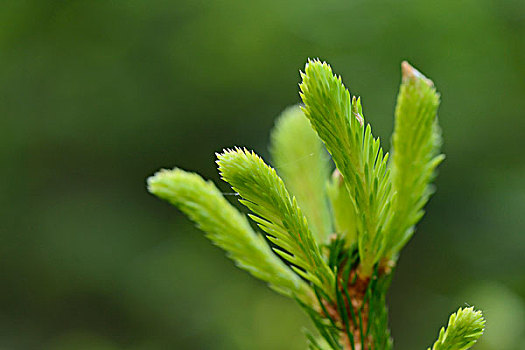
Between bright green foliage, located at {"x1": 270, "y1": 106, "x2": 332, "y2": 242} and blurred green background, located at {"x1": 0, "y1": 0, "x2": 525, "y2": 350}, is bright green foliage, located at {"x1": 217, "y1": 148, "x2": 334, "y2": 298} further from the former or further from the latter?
blurred green background, located at {"x1": 0, "y1": 0, "x2": 525, "y2": 350}

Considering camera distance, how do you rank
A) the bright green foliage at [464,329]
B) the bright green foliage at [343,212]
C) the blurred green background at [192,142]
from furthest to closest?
the blurred green background at [192,142]
the bright green foliage at [343,212]
the bright green foliage at [464,329]

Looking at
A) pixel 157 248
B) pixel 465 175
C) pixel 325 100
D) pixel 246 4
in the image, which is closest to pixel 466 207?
pixel 465 175

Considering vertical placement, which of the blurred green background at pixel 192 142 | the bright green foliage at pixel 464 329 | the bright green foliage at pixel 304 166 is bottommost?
the bright green foliage at pixel 464 329

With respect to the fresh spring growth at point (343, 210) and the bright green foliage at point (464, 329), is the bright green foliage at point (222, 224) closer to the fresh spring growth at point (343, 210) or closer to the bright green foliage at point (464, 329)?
the fresh spring growth at point (343, 210)

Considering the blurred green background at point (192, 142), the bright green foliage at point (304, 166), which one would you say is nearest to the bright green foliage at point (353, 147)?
the bright green foliage at point (304, 166)

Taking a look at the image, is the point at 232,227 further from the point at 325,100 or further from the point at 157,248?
the point at 157,248

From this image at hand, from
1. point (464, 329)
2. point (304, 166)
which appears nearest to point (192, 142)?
point (304, 166)

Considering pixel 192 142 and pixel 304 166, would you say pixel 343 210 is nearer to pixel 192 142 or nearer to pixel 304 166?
pixel 304 166
